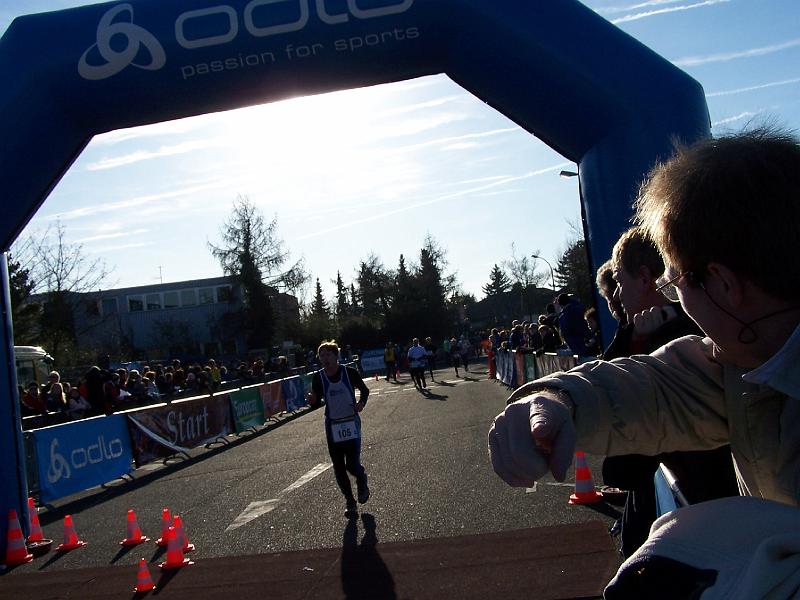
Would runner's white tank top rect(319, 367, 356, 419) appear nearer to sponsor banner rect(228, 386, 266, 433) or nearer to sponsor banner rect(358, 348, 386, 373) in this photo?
sponsor banner rect(228, 386, 266, 433)

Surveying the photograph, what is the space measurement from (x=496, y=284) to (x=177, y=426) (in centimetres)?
10374

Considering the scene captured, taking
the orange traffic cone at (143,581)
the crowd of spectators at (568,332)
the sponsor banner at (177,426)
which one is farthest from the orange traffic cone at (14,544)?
the sponsor banner at (177,426)

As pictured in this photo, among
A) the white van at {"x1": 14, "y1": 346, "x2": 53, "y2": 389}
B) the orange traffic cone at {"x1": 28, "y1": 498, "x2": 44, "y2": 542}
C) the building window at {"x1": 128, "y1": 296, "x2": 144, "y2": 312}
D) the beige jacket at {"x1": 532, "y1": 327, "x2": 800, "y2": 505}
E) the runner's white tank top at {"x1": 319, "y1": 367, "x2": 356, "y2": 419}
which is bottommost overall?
the orange traffic cone at {"x1": 28, "y1": 498, "x2": 44, "y2": 542}

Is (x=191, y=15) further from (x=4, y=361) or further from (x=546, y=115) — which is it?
(x=4, y=361)

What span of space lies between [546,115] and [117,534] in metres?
6.26

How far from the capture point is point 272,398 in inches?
883

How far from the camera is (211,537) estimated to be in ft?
26.2

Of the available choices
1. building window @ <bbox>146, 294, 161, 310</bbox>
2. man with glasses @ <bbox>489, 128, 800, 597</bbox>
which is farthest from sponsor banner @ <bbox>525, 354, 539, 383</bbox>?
building window @ <bbox>146, 294, 161, 310</bbox>

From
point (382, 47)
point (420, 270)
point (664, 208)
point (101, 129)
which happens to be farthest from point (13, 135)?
point (420, 270)

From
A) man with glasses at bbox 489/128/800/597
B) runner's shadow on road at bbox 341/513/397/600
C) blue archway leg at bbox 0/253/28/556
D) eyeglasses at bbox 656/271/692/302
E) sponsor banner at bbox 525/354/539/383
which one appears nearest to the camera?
man with glasses at bbox 489/128/800/597

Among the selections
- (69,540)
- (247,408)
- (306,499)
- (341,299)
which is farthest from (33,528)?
(341,299)

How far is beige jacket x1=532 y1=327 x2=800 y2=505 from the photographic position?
4.69 ft

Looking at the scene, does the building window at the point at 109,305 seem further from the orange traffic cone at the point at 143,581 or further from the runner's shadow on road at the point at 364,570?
the orange traffic cone at the point at 143,581

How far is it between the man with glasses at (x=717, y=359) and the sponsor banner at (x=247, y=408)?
17.6 meters
